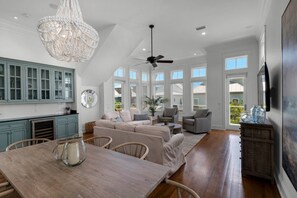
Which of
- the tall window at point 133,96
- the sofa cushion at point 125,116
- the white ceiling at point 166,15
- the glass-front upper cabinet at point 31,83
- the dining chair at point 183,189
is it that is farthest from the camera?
the tall window at point 133,96

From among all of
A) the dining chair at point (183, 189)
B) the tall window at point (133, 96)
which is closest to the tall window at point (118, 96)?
the tall window at point (133, 96)

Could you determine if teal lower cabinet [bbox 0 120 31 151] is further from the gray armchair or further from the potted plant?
the potted plant

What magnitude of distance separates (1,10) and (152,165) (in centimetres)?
465

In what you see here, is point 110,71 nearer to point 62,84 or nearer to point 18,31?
point 62,84

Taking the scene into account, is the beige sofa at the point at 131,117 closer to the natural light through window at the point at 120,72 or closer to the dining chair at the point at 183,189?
the natural light through window at the point at 120,72

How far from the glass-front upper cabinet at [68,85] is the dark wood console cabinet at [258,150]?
5.33 m

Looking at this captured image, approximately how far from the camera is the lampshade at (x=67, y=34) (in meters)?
1.78

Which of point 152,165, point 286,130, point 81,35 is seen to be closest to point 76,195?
point 152,165

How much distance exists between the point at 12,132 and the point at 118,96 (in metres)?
4.50

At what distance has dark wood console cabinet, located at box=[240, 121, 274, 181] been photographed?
2.46m

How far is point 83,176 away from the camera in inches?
50.5

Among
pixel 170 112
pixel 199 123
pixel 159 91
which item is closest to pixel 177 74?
pixel 159 91

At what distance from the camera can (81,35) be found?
1911 mm

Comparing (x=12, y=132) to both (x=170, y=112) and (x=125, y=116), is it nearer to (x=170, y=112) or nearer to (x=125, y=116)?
(x=125, y=116)
